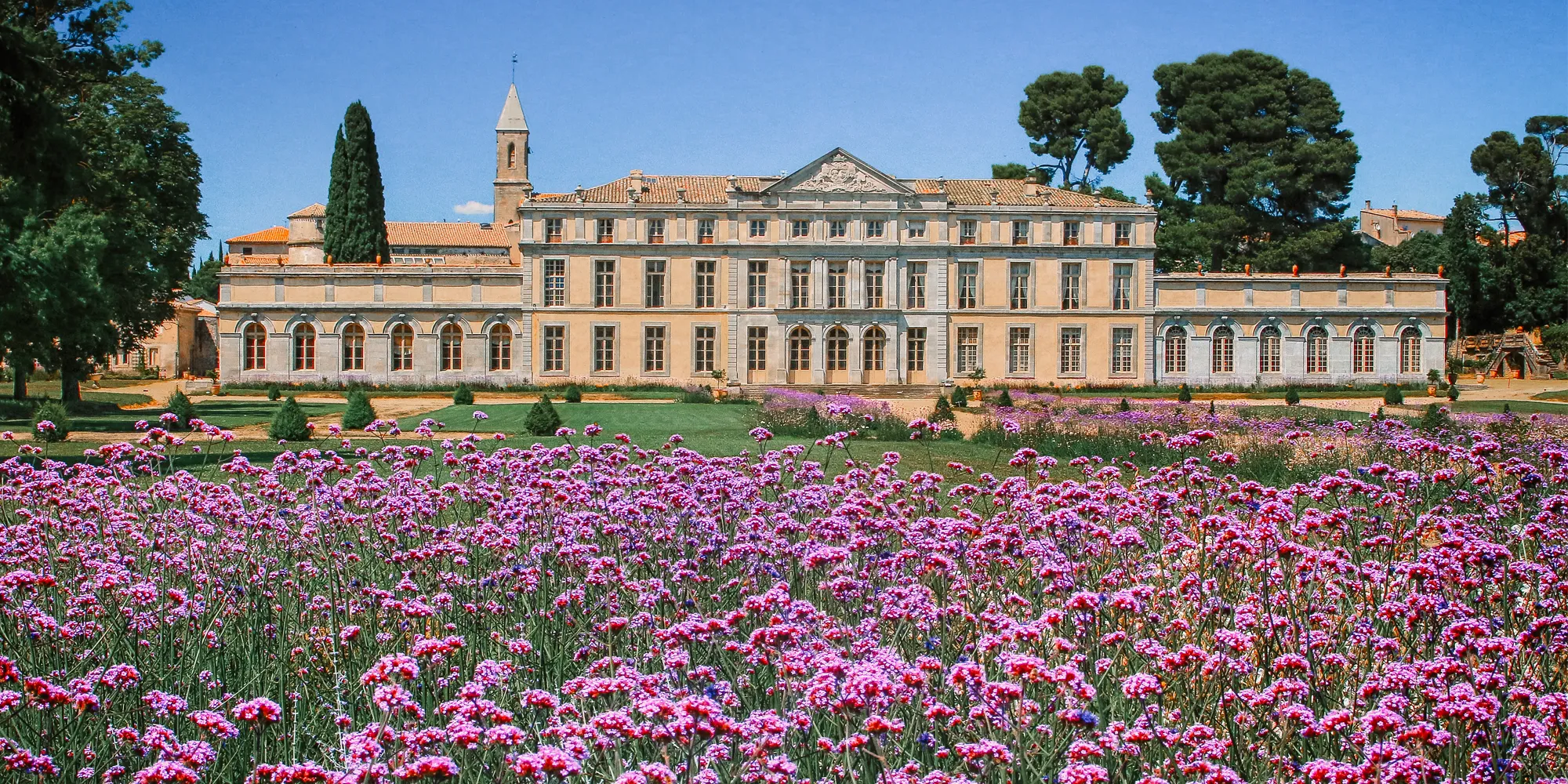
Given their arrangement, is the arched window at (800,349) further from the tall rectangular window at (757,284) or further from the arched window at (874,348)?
the arched window at (874,348)

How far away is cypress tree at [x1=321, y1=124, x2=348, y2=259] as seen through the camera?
44.8m

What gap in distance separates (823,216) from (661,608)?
3614cm

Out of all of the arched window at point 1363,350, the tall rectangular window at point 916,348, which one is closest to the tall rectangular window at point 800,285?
the tall rectangular window at point 916,348

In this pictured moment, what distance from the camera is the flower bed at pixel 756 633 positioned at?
257 centimetres

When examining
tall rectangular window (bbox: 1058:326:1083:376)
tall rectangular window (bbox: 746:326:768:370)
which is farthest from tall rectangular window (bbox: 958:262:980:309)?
tall rectangular window (bbox: 746:326:768:370)

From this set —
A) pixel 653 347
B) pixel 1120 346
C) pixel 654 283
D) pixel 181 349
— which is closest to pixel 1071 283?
pixel 1120 346

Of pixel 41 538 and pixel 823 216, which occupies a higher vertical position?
pixel 823 216

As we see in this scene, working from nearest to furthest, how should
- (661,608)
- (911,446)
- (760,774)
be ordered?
(760,774)
(661,608)
(911,446)

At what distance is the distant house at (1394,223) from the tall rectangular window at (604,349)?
170 feet

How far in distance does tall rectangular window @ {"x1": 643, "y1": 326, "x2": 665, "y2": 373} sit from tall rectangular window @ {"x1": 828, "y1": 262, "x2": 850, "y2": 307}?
19.6 ft

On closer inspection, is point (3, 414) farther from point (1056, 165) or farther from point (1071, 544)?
point (1056, 165)

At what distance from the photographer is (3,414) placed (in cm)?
2234

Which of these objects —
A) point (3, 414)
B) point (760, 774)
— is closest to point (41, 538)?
point (760, 774)

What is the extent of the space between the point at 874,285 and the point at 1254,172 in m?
17.5
